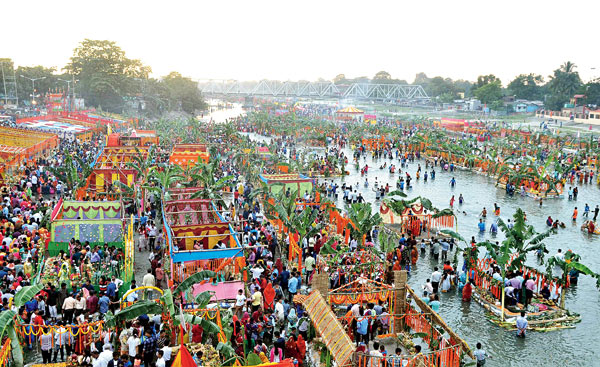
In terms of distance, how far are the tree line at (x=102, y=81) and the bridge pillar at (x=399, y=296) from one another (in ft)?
285

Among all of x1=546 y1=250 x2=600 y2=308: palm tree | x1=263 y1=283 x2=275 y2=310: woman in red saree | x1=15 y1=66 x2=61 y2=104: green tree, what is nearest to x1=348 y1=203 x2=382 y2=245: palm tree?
x1=263 y1=283 x2=275 y2=310: woman in red saree

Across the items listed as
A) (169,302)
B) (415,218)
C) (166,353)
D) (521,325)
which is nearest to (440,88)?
(415,218)

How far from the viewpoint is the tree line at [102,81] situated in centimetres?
9388

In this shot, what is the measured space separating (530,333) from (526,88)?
124 meters

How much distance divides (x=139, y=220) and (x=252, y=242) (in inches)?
255

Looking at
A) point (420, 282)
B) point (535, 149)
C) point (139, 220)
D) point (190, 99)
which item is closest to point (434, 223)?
point (420, 282)

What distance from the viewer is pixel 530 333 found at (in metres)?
15.8

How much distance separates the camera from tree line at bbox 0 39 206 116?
308 ft

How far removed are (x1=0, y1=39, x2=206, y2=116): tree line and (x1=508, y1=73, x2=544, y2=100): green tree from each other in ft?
274

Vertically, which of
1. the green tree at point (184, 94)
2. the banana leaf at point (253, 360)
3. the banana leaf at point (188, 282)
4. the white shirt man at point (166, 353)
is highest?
the green tree at point (184, 94)

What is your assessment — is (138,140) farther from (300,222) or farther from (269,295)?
(269,295)

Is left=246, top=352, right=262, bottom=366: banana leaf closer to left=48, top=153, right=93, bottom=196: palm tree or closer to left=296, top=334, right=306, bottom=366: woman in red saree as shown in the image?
left=296, top=334, right=306, bottom=366: woman in red saree

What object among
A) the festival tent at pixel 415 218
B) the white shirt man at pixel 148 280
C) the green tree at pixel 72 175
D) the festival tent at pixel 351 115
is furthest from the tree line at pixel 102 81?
the white shirt man at pixel 148 280

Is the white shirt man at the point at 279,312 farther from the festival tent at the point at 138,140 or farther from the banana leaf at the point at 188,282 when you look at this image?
the festival tent at the point at 138,140
